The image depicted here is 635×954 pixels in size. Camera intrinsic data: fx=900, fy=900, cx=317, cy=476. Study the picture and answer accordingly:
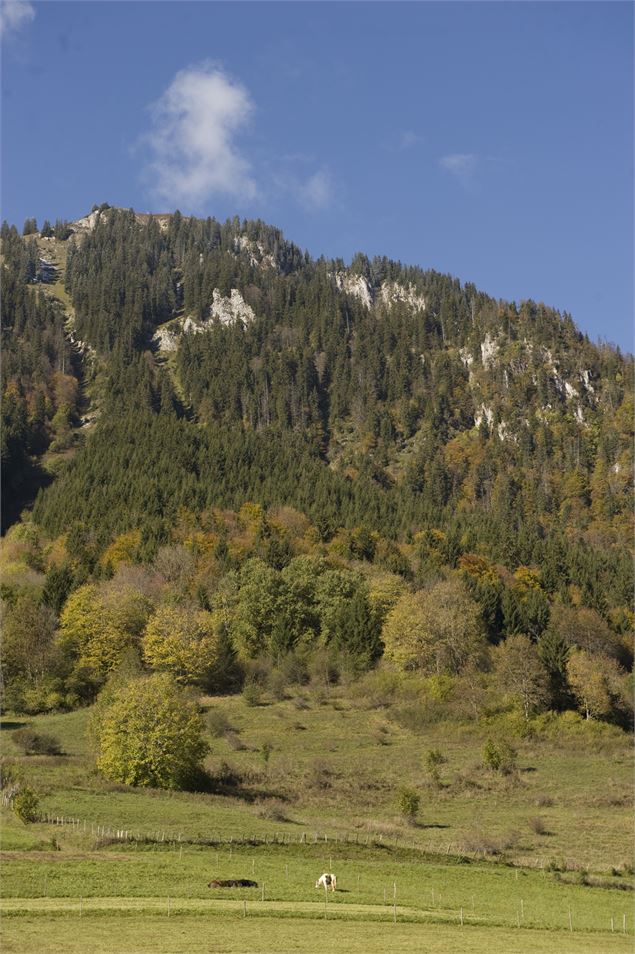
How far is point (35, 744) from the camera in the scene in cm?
8256

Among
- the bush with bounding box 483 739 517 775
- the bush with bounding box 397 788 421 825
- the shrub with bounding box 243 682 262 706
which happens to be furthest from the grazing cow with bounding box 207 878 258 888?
the shrub with bounding box 243 682 262 706

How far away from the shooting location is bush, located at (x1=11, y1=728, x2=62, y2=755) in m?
82.2

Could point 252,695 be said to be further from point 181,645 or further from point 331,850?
point 331,850

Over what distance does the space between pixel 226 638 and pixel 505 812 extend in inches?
2254

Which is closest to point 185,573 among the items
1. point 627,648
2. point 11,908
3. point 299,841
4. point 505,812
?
point 627,648

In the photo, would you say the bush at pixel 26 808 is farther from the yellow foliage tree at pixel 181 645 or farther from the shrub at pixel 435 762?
the yellow foliage tree at pixel 181 645

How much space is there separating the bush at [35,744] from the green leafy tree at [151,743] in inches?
415

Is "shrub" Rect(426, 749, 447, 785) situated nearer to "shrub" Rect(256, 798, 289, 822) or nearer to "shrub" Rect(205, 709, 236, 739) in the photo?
"shrub" Rect(256, 798, 289, 822)

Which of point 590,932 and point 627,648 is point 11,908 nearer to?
point 590,932

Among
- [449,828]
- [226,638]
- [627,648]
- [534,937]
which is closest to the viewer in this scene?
[534,937]

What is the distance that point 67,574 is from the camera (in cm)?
13588

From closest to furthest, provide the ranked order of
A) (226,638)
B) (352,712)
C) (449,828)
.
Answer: (449,828)
(352,712)
(226,638)

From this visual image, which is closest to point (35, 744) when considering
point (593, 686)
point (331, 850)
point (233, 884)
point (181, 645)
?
point (181, 645)

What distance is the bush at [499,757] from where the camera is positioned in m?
84.1
